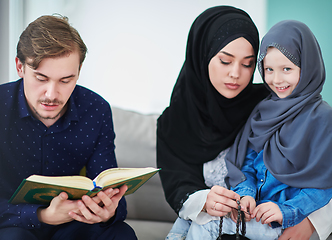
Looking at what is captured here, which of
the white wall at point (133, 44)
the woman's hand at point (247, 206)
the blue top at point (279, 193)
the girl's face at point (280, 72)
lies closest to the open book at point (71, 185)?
the woman's hand at point (247, 206)

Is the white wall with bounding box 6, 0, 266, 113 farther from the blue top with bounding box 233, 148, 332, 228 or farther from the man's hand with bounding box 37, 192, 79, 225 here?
the man's hand with bounding box 37, 192, 79, 225

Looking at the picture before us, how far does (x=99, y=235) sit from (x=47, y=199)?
271 millimetres

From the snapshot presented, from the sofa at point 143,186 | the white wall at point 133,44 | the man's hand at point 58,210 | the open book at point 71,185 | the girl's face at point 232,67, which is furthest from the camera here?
the white wall at point 133,44

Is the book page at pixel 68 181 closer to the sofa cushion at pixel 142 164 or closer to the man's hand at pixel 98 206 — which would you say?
the man's hand at pixel 98 206

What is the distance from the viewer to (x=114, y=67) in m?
2.28

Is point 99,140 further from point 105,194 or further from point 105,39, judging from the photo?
point 105,39

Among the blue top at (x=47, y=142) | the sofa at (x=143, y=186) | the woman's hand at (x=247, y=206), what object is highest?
the blue top at (x=47, y=142)

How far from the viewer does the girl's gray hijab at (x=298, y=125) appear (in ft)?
3.66

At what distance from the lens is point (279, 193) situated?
1218 millimetres

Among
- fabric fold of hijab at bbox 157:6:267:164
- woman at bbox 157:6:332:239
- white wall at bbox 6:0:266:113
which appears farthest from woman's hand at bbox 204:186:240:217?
white wall at bbox 6:0:266:113

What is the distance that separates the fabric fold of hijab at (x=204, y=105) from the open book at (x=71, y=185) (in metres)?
0.49

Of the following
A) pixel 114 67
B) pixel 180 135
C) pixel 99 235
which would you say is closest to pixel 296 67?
pixel 180 135

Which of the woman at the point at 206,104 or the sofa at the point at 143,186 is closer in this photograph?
the woman at the point at 206,104

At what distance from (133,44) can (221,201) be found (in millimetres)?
1462
